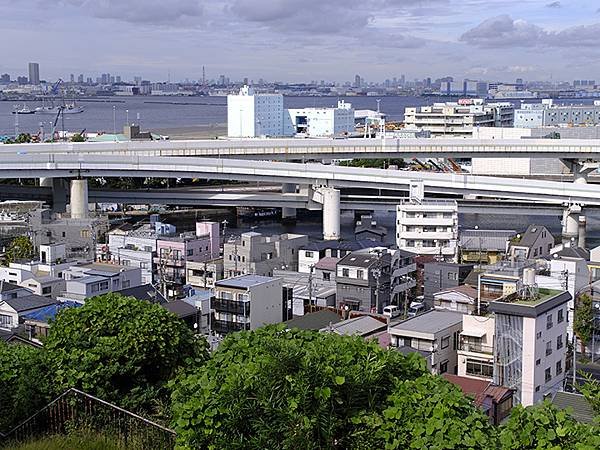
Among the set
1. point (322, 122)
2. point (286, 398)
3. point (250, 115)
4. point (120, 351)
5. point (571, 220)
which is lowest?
point (571, 220)

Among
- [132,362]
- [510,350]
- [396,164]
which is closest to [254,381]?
[132,362]

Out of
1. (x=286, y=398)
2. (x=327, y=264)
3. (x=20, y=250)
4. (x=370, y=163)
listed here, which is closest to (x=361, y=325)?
(x=327, y=264)

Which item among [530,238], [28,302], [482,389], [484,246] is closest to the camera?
[482,389]

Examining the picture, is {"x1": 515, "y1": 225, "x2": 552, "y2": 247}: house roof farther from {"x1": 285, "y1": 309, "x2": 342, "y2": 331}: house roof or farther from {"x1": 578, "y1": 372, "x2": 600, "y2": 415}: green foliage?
{"x1": 578, "y1": 372, "x2": 600, "y2": 415}: green foliage

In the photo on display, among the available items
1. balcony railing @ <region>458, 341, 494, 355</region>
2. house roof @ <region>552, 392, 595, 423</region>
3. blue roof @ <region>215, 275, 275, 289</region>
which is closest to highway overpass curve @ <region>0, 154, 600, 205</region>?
blue roof @ <region>215, 275, 275, 289</region>

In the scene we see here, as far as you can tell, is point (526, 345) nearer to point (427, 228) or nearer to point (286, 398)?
point (286, 398)

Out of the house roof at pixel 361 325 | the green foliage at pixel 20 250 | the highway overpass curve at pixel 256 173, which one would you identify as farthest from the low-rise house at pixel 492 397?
the highway overpass curve at pixel 256 173

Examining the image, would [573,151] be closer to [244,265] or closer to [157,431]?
[244,265]
